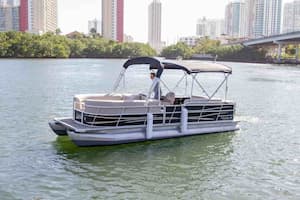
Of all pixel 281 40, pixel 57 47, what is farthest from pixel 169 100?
pixel 57 47

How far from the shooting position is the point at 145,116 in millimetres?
16250

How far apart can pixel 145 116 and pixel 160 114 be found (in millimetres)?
739

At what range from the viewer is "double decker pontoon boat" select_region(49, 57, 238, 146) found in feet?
50.1

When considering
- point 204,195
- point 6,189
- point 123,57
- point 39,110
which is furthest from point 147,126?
point 123,57

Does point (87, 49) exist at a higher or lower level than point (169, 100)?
higher

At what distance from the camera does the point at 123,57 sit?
166m

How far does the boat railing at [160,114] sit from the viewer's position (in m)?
15.3

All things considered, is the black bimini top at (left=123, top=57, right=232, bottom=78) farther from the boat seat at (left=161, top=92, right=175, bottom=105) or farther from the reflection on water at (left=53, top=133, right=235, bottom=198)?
the reflection on water at (left=53, top=133, right=235, bottom=198)

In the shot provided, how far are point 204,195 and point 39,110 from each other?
626 inches

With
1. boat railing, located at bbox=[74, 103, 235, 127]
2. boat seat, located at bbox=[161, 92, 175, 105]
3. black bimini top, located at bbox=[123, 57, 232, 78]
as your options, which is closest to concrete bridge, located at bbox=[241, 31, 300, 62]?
black bimini top, located at bbox=[123, 57, 232, 78]

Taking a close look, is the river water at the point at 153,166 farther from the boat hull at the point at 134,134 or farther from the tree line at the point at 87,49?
the tree line at the point at 87,49

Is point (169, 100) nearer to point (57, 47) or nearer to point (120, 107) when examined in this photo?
point (120, 107)

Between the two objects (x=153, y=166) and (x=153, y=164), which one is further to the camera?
(x=153, y=164)

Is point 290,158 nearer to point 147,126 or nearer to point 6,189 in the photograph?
point 147,126
